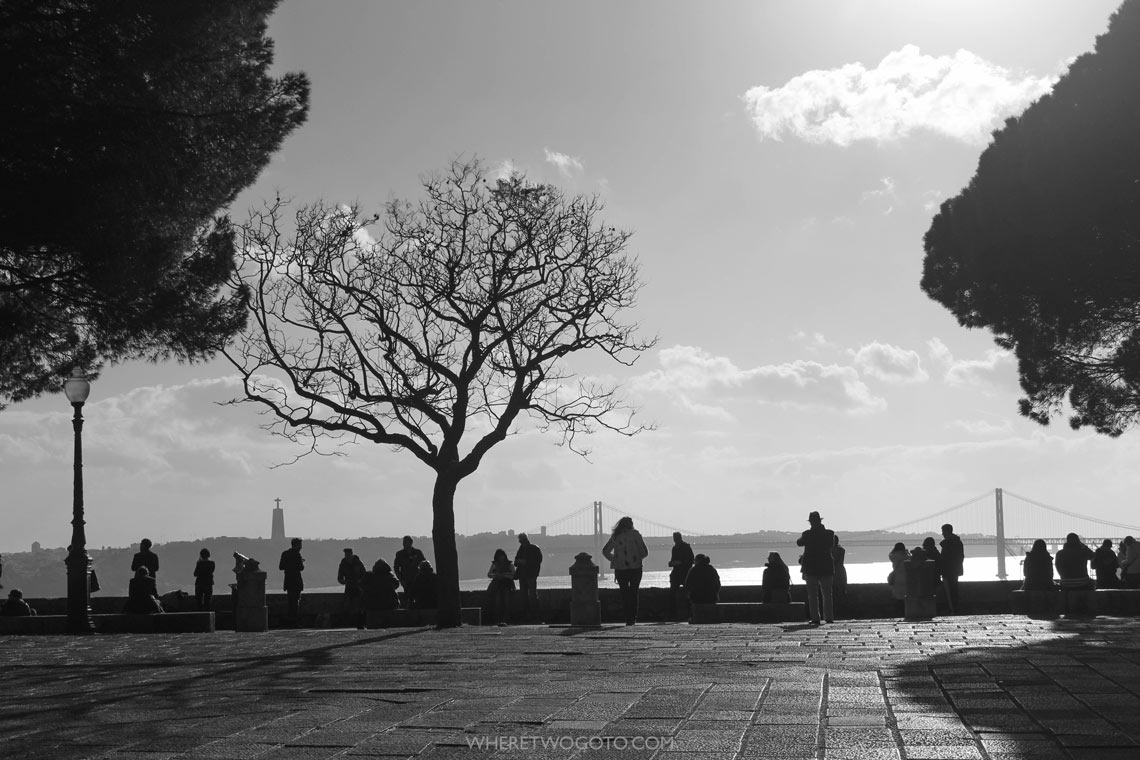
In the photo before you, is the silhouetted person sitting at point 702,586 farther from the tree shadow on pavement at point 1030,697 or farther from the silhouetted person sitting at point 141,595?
the tree shadow on pavement at point 1030,697

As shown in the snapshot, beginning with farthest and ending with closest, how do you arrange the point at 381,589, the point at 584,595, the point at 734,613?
1. the point at 381,589
2. the point at 734,613
3. the point at 584,595

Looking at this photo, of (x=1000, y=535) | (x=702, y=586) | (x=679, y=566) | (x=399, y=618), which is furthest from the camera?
(x=1000, y=535)

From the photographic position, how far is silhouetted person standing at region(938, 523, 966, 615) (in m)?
19.8

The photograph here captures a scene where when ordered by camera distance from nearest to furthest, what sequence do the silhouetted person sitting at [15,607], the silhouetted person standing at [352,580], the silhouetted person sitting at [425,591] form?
the silhouetted person sitting at [425,591] → the silhouetted person sitting at [15,607] → the silhouetted person standing at [352,580]

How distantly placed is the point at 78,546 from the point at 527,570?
707cm

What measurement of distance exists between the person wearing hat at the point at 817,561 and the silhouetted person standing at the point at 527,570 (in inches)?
208

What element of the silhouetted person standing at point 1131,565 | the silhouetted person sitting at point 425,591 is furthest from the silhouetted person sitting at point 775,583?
the silhouetted person standing at point 1131,565

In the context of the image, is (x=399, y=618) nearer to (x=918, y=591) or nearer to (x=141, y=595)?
(x=141, y=595)

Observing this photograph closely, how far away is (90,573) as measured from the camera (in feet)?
64.2

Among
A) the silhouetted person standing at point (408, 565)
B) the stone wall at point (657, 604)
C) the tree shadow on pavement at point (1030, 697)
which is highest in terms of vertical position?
the silhouetted person standing at point (408, 565)

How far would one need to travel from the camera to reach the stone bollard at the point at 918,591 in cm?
1780

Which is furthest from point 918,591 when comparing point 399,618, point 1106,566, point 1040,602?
point 399,618

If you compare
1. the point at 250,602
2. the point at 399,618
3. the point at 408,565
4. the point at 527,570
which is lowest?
the point at 399,618

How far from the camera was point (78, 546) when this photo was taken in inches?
667
